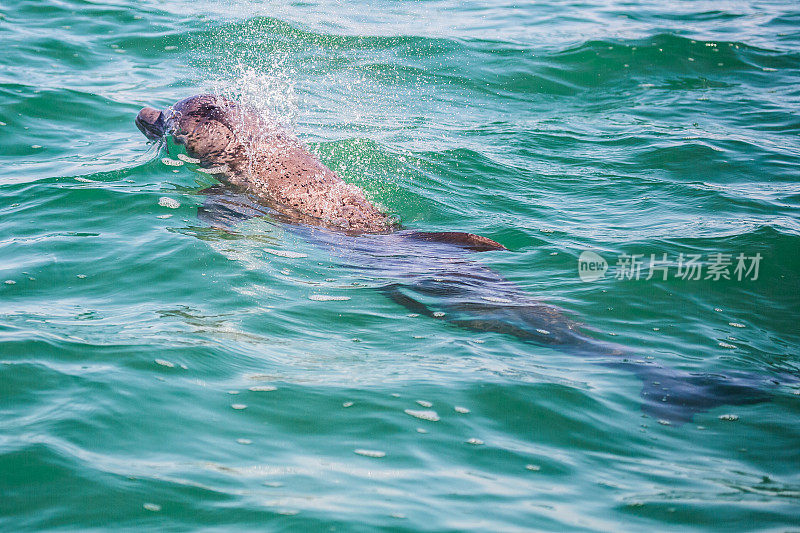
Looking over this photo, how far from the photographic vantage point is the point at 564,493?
12.8 ft

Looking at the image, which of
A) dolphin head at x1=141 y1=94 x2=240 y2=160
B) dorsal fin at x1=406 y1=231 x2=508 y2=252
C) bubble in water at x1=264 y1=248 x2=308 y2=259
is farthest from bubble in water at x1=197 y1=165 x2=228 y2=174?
dorsal fin at x1=406 y1=231 x2=508 y2=252

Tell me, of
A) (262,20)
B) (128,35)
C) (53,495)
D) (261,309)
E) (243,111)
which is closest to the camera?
(53,495)

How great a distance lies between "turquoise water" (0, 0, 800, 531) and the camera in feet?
12.6

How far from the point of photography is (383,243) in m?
7.44

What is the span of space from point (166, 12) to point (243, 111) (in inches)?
352

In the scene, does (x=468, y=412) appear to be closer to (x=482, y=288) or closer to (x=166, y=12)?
(x=482, y=288)

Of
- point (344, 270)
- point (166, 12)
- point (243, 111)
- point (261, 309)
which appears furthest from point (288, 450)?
point (166, 12)
